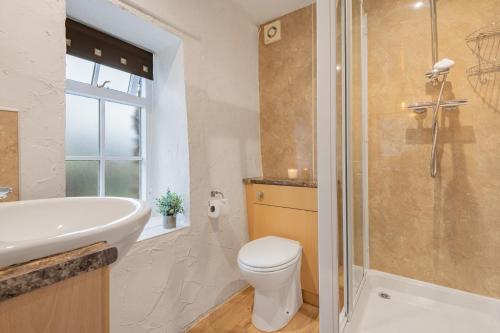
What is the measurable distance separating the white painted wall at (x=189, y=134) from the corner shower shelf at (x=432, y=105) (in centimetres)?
117

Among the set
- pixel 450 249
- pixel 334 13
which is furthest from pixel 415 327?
pixel 334 13

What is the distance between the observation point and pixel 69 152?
1305mm

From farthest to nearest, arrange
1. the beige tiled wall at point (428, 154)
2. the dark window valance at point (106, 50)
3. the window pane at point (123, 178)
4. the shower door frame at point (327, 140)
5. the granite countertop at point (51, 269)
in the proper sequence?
1. the window pane at point (123, 178)
2. the beige tiled wall at point (428, 154)
3. the dark window valance at point (106, 50)
4. the shower door frame at point (327, 140)
5. the granite countertop at point (51, 269)

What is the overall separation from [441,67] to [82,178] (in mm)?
2113

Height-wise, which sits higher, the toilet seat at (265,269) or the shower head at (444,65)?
the shower head at (444,65)

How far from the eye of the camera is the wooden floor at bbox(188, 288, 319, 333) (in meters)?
1.45

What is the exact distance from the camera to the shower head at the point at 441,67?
131 centimetres

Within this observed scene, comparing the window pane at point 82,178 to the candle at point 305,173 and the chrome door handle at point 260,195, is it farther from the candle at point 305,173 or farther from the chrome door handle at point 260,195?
the candle at point 305,173

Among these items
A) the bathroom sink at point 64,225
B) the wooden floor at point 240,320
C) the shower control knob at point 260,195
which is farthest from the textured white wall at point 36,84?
the shower control knob at point 260,195

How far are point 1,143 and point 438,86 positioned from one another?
85.5 inches

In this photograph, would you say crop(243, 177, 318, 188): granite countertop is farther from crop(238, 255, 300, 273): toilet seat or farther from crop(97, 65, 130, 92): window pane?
crop(97, 65, 130, 92): window pane

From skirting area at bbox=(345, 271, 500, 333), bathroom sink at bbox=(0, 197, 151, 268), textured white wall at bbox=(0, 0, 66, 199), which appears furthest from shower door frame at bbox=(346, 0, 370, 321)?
textured white wall at bbox=(0, 0, 66, 199)

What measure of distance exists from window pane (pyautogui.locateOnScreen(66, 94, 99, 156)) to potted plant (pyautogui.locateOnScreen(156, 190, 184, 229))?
50 cm

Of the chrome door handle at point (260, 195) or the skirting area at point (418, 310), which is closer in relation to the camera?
the skirting area at point (418, 310)
